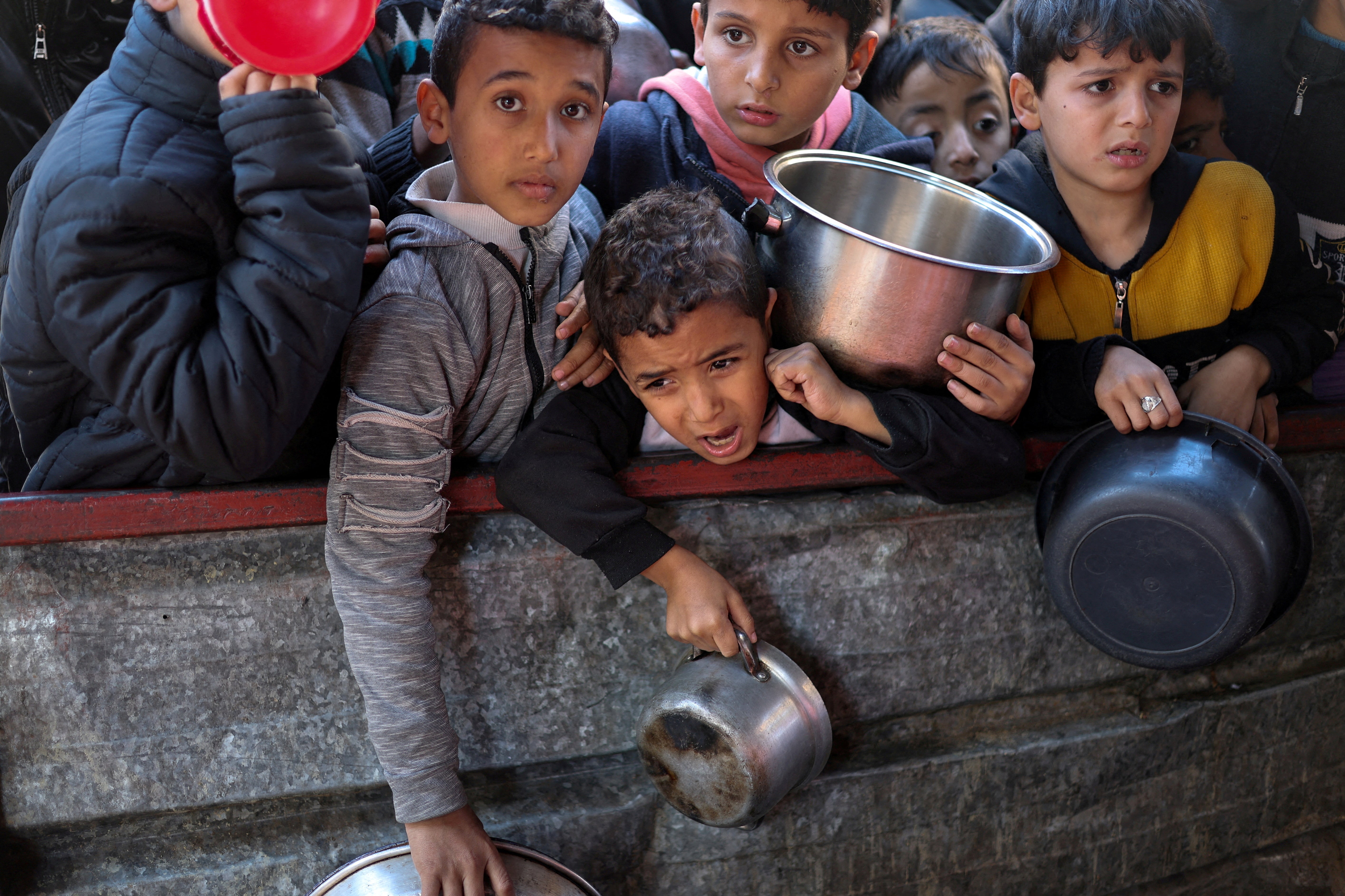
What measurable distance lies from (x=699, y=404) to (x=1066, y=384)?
0.81 metres

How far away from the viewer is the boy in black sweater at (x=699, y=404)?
173 centimetres

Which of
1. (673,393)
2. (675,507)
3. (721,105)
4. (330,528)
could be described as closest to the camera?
(330,528)

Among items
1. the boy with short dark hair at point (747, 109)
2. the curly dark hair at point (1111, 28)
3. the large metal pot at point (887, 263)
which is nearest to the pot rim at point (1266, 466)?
the large metal pot at point (887, 263)

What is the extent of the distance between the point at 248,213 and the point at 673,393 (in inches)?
30.8

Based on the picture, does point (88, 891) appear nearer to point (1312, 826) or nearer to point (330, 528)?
point (330, 528)

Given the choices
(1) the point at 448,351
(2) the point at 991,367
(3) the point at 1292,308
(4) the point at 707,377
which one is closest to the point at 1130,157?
(3) the point at 1292,308

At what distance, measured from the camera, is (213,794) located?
187 cm

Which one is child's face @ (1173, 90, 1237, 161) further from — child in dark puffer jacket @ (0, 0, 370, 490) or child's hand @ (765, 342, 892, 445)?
child in dark puffer jacket @ (0, 0, 370, 490)

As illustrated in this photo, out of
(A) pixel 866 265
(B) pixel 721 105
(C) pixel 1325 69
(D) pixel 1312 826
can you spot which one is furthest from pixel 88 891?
(C) pixel 1325 69

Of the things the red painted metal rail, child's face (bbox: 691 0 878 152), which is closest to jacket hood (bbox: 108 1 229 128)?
the red painted metal rail

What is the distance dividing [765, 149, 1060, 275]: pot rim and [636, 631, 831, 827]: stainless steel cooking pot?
0.77 metres

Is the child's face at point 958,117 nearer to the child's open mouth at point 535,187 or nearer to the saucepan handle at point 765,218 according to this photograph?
the saucepan handle at point 765,218

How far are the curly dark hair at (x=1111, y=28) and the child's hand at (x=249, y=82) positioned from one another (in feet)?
5.32

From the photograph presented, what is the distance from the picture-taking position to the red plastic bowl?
1.33 meters
